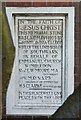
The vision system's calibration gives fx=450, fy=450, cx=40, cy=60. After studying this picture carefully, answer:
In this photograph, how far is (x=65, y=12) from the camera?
20.5 feet

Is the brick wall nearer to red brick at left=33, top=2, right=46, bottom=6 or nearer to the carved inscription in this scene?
red brick at left=33, top=2, right=46, bottom=6

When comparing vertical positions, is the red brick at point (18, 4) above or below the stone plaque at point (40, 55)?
above

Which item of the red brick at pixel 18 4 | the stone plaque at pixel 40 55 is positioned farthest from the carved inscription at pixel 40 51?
the red brick at pixel 18 4

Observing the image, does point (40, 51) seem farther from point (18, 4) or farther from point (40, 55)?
point (18, 4)

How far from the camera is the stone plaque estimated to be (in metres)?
6.28

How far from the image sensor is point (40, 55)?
6289 mm

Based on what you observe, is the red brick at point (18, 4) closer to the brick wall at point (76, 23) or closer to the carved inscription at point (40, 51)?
the brick wall at point (76, 23)

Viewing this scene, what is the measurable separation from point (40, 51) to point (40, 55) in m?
0.06

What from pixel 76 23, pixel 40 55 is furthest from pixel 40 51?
pixel 76 23

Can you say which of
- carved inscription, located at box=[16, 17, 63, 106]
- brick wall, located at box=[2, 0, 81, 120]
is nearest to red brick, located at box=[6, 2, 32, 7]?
brick wall, located at box=[2, 0, 81, 120]

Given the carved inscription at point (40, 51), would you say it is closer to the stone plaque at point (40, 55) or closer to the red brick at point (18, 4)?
the stone plaque at point (40, 55)

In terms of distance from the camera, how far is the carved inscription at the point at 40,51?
20.6ft

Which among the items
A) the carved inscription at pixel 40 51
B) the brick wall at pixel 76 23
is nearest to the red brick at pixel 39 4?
A: the brick wall at pixel 76 23

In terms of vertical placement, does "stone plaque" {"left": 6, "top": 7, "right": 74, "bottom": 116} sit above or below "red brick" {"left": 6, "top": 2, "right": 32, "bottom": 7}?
below
